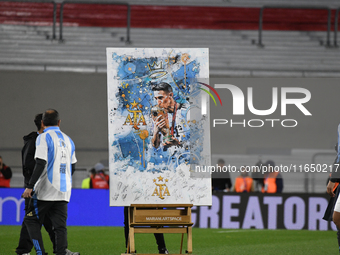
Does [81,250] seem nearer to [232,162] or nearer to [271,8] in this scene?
[232,162]

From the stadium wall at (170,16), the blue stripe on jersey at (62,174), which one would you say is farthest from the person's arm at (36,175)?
the stadium wall at (170,16)

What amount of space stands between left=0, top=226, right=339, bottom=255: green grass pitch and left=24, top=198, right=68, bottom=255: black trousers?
6.80 feet

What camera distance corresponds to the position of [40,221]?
602cm

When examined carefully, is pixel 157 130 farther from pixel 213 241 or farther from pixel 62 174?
pixel 213 241

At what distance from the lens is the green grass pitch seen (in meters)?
8.54

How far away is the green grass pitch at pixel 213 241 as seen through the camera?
28.0 ft

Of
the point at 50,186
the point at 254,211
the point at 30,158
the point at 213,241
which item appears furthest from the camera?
the point at 254,211

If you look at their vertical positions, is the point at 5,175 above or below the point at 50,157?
below

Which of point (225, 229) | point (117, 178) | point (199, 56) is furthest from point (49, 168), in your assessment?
point (225, 229)

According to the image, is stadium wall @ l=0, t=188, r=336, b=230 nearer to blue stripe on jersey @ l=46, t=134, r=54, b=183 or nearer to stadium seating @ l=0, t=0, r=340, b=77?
stadium seating @ l=0, t=0, r=340, b=77

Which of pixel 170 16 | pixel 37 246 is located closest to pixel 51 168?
pixel 37 246

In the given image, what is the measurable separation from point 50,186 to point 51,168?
0.21 m

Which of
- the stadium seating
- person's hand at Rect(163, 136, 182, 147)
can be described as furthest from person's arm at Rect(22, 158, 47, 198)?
the stadium seating

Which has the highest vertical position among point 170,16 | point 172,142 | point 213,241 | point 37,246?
point 170,16
